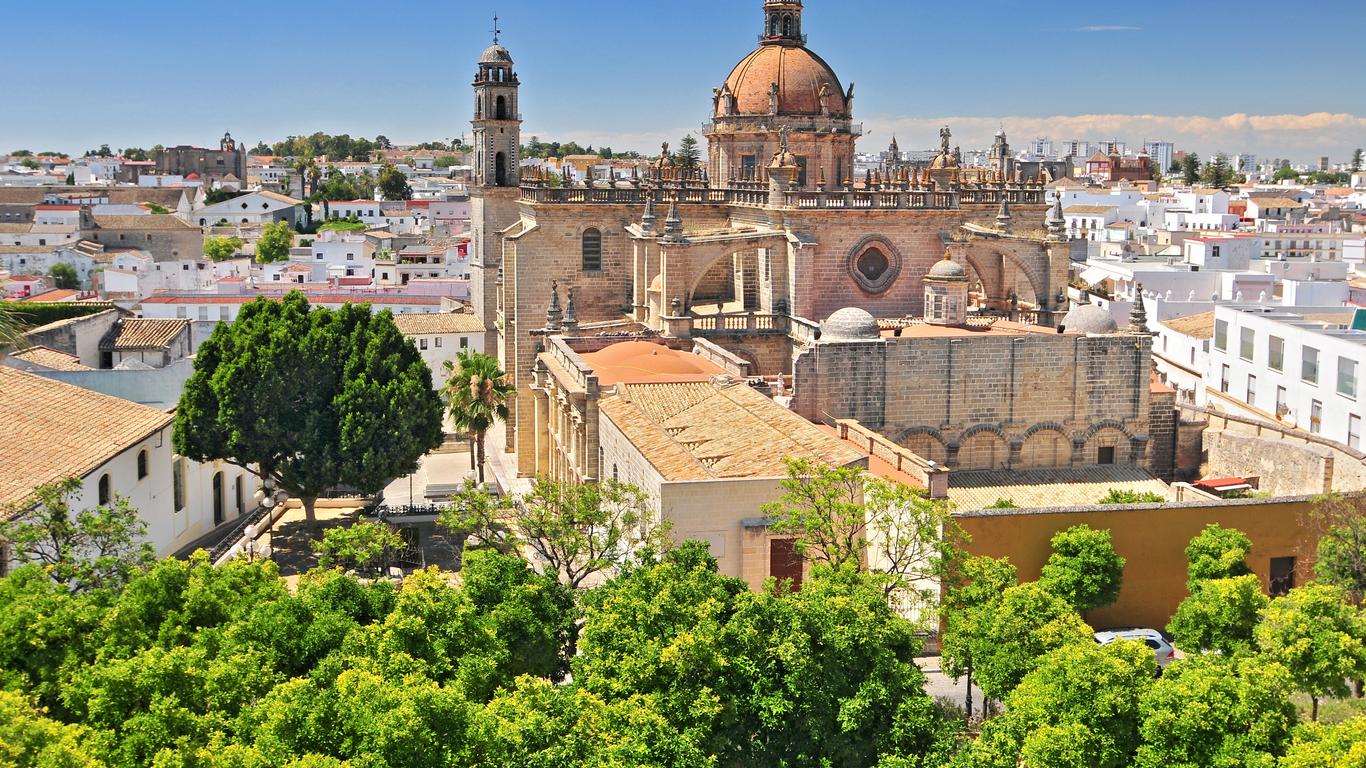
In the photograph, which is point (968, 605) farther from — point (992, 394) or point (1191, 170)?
point (1191, 170)

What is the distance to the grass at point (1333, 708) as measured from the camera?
19328 millimetres

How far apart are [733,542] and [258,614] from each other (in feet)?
27.0

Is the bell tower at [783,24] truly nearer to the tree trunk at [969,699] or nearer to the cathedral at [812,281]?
the cathedral at [812,281]

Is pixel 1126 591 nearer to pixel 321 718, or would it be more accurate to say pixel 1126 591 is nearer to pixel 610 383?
pixel 610 383

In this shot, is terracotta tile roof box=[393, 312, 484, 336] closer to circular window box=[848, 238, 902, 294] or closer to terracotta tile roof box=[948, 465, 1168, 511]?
circular window box=[848, 238, 902, 294]

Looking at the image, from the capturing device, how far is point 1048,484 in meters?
30.8

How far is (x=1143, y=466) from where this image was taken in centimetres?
3183

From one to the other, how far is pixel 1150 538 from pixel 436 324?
101 ft

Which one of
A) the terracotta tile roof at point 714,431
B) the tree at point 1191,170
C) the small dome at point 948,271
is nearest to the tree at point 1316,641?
the terracotta tile roof at point 714,431

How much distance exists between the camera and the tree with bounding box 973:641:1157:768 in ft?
48.5

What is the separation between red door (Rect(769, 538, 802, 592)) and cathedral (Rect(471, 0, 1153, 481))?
6983 mm

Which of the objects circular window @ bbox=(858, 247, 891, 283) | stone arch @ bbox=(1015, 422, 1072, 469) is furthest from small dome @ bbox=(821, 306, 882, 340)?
circular window @ bbox=(858, 247, 891, 283)

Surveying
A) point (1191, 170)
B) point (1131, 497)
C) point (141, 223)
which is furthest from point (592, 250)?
point (1191, 170)

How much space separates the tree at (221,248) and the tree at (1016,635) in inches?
2756
